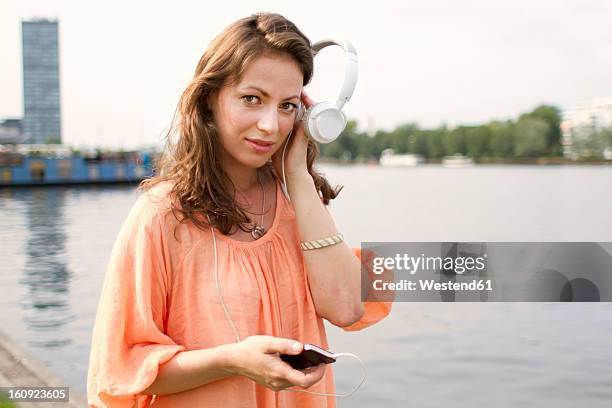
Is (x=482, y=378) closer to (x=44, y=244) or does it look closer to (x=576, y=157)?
(x=44, y=244)

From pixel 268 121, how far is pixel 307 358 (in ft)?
1.60

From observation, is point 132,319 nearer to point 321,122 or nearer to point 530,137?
point 321,122

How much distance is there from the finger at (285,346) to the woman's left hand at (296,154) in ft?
1.47

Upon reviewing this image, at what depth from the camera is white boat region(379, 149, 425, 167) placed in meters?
113

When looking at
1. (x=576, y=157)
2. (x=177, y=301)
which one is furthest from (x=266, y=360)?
(x=576, y=157)

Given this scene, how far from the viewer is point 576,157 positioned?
357 ft

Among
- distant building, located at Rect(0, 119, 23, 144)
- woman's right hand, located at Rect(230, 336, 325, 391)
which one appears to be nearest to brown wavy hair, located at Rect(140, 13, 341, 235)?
woman's right hand, located at Rect(230, 336, 325, 391)

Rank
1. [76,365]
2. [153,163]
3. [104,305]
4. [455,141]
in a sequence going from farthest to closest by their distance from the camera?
[455,141], [76,365], [153,163], [104,305]

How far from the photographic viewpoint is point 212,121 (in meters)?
1.61

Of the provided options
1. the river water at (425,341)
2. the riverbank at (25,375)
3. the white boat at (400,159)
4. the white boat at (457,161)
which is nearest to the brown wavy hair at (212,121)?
the river water at (425,341)

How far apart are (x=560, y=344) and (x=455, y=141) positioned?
97.2 m

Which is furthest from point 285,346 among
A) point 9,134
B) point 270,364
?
point 9,134

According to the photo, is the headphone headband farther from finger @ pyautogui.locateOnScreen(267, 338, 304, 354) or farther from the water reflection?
the water reflection

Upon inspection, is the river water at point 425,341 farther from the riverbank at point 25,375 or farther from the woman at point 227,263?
the riverbank at point 25,375
